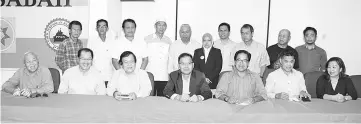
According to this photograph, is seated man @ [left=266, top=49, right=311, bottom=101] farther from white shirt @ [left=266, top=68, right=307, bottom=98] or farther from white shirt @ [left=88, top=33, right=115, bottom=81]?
white shirt @ [left=88, top=33, right=115, bottom=81]

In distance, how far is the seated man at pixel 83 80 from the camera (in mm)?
2585

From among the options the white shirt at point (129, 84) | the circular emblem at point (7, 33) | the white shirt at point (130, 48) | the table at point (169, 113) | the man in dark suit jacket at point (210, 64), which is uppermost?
the circular emblem at point (7, 33)

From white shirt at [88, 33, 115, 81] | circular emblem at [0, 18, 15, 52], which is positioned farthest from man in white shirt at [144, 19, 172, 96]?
circular emblem at [0, 18, 15, 52]

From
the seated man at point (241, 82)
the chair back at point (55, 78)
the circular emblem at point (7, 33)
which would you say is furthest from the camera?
the circular emblem at point (7, 33)

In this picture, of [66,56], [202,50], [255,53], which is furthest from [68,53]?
[255,53]

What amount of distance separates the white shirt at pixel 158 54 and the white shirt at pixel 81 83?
1.36m

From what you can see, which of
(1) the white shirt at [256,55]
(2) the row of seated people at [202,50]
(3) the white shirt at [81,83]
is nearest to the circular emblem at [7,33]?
(2) the row of seated people at [202,50]

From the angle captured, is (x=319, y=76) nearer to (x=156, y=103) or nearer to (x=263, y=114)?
(x=263, y=114)

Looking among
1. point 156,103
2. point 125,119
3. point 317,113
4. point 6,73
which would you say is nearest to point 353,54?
point 317,113

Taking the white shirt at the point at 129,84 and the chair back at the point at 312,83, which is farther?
the chair back at the point at 312,83

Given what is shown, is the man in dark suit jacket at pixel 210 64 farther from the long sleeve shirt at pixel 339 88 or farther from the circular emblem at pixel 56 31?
the circular emblem at pixel 56 31

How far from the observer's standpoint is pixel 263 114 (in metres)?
1.72

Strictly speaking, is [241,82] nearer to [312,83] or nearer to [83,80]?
[312,83]

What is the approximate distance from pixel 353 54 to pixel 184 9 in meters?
3.26
